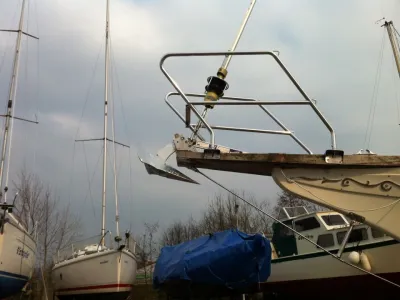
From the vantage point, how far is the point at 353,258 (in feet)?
31.5

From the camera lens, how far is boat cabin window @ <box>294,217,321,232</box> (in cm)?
1224

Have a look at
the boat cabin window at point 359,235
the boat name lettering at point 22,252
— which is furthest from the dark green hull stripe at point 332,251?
the boat name lettering at point 22,252

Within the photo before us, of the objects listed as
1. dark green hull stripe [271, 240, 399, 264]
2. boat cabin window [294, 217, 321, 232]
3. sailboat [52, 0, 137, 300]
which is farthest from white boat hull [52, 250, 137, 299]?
boat cabin window [294, 217, 321, 232]

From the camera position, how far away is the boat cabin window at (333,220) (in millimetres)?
12102

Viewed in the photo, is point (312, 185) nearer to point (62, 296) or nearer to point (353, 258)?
point (353, 258)

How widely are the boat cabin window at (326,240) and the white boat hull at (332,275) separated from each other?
46 centimetres

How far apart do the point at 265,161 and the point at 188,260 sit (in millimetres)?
5649

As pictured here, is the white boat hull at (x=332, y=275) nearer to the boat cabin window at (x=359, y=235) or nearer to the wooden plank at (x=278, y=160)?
the boat cabin window at (x=359, y=235)

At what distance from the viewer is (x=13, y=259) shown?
11.8m

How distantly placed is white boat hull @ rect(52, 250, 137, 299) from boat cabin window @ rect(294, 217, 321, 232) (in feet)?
19.9

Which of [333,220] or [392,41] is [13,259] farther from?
[392,41]

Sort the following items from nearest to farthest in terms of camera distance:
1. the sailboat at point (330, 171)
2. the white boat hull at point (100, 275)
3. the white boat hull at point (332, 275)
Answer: the sailboat at point (330, 171) → the white boat hull at point (332, 275) → the white boat hull at point (100, 275)

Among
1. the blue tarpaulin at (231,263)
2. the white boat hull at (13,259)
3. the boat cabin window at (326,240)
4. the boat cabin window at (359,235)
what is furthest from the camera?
the boat cabin window at (326,240)

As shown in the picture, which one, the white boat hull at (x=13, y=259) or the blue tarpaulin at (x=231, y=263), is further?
the white boat hull at (x=13, y=259)
